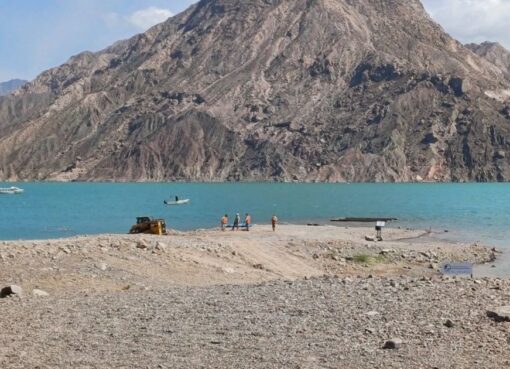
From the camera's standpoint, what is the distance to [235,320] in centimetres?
1528

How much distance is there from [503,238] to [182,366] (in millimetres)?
49749

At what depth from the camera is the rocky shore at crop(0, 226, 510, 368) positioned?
41.6ft

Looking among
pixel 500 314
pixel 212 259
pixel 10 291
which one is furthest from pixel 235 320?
pixel 212 259

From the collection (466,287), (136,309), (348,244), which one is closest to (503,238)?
(348,244)

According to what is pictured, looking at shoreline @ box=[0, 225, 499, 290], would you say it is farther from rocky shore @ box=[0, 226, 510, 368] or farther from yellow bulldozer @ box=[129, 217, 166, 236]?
yellow bulldozer @ box=[129, 217, 166, 236]

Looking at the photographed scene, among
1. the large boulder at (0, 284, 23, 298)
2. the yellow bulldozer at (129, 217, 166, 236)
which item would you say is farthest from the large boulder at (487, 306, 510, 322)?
the yellow bulldozer at (129, 217, 166, 236)

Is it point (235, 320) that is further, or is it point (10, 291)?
point (10, 291)

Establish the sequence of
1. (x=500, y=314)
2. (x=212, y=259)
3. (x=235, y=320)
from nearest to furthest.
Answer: (x=500, y=314) < (x=235, y=320) < (x=212, y=259)

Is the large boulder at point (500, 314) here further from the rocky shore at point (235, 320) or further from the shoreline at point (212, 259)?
the shoreline at point (212, 259)

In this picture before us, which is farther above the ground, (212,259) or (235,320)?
(235,320)

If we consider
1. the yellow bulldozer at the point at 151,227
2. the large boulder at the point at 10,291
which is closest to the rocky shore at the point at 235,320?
the large boulder at the point at 10,291

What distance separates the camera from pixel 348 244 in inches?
1656

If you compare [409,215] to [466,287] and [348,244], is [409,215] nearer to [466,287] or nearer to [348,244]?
[348,244]

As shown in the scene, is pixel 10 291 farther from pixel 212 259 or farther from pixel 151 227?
pixel 151 227
